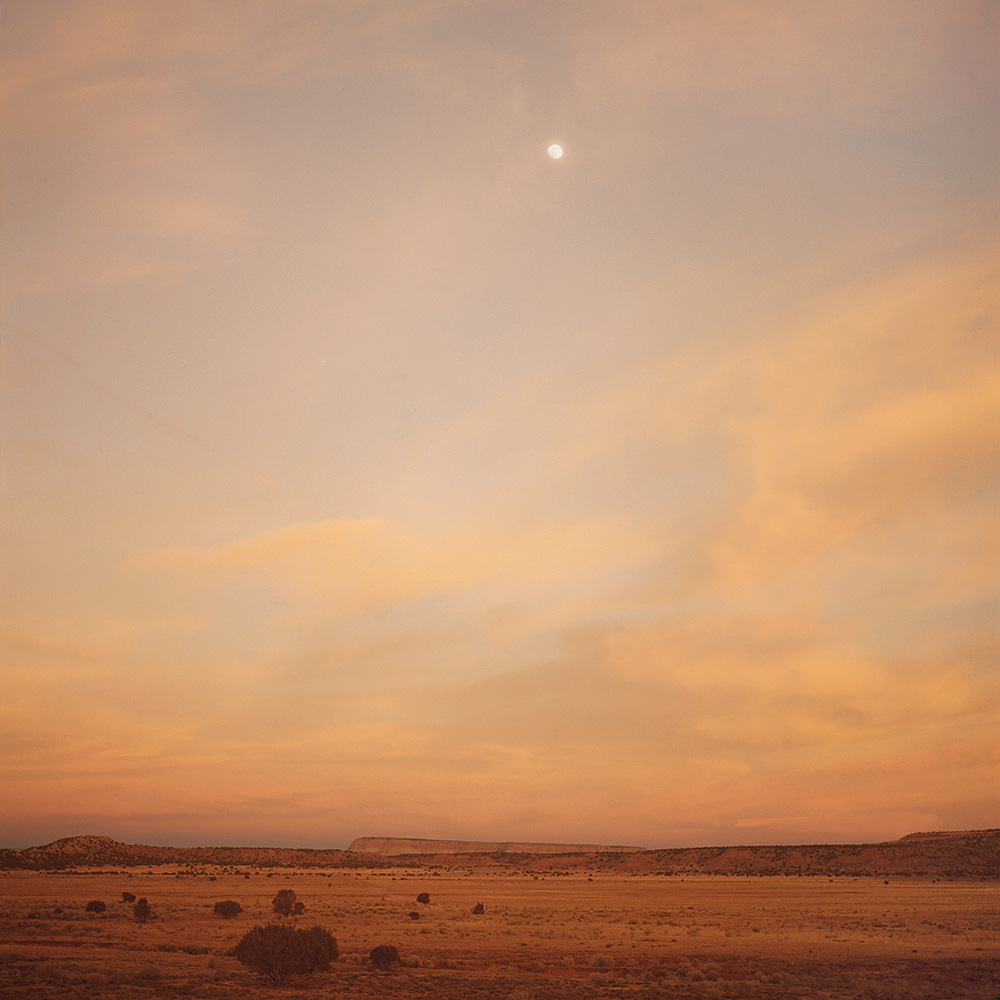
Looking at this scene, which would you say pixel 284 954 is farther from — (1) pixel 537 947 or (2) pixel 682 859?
(2) pixel 682 859

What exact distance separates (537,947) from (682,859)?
4940 inches

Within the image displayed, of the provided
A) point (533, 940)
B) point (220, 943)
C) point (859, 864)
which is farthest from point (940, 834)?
point (220, 943)

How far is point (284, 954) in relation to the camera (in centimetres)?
2377

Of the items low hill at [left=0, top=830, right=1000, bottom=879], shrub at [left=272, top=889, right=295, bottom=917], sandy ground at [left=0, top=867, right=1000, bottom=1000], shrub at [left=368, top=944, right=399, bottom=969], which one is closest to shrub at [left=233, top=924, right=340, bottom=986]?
sandy ground at [left=0, top=867, right=1000, bottom=1000]

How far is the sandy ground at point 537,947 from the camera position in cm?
2327

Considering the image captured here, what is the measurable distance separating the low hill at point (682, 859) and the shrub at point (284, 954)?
325 feet

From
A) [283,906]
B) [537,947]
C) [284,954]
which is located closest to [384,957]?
[284,954]

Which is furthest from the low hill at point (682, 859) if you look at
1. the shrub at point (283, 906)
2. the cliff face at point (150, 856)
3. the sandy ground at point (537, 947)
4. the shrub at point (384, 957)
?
the shrub at point (384, 957)

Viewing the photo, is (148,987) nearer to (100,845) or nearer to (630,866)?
(630,866)

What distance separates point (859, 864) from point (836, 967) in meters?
110

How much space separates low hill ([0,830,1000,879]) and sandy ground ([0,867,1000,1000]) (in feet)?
183

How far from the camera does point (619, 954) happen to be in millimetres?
31938

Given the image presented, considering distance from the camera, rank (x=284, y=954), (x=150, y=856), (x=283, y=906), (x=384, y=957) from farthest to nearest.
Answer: (x=150, y=856) < (x=283, y=906) < (x=384, y=957) < (x=284, y=954)

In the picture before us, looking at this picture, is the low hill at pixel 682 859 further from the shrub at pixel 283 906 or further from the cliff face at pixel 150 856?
the shrub at pixel 283 906
